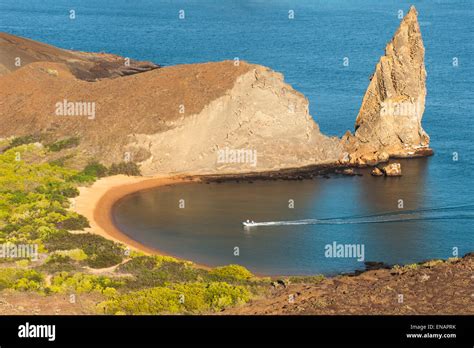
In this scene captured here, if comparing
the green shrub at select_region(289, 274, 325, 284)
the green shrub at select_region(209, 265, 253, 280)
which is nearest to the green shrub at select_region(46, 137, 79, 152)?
the green shrub at select_region(209, 265, 253, 280)

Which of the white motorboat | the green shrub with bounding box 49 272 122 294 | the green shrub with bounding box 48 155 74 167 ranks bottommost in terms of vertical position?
the green shrub with bounding box 49 272 122 294

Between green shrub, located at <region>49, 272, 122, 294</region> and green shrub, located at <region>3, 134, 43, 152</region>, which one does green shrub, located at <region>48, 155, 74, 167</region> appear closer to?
green shrub, located at <region>3, 134, 43, 152</region>

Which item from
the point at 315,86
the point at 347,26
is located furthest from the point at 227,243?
the point at 347,26

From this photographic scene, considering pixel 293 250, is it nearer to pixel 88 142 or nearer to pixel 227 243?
pixel 227 243

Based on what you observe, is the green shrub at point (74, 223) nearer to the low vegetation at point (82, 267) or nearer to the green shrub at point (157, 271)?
the low vegetation at point (82, 267)

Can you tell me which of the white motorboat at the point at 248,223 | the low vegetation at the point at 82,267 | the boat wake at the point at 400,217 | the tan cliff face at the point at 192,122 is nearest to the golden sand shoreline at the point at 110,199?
the low vegetation at the point at 82,267

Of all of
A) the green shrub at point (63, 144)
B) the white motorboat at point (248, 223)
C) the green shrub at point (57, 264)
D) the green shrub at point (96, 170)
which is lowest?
the green shrub at point (57, 264)
